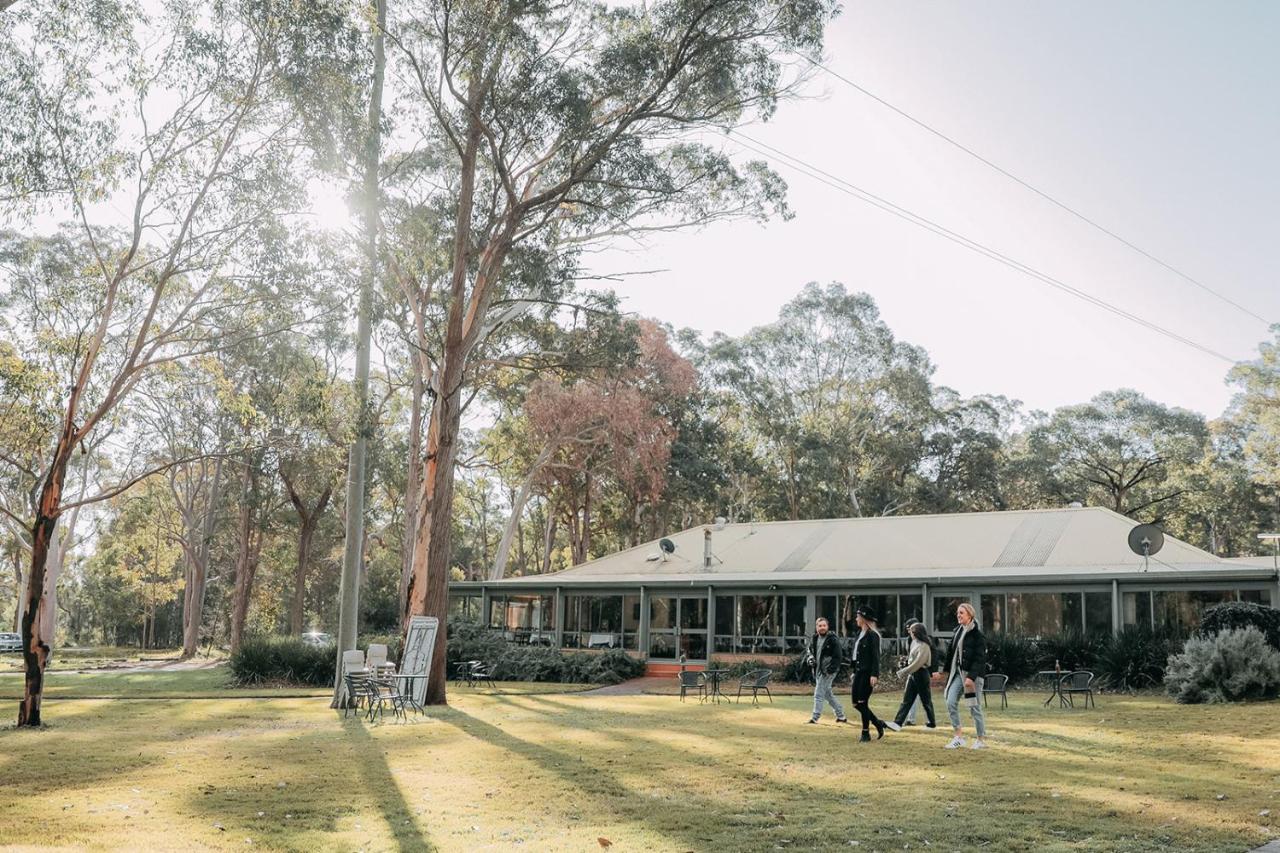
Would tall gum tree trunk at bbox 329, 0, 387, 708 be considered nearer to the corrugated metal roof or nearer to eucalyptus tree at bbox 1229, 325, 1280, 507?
the corrugated metal roof

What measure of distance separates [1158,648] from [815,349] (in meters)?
27.4

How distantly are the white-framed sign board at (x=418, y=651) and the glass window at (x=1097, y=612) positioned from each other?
46.2 ft

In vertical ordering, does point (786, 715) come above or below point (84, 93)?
below

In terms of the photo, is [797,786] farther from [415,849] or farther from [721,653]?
[721,653]

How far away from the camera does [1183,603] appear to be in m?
21.2

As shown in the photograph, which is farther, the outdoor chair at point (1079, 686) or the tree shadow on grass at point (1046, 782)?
the outdoor chair at point (1079, 686)

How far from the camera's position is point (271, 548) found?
50000mm

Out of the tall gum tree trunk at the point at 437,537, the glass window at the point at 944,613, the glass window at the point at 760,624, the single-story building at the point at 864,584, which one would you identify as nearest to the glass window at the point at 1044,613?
the single-story building at the point at 864,584

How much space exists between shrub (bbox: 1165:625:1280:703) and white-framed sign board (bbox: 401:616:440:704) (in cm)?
1208

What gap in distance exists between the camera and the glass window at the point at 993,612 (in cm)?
2312

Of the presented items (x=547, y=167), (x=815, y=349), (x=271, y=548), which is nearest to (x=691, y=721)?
(x=547, y=167)

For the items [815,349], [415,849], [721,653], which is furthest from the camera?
[815,349]

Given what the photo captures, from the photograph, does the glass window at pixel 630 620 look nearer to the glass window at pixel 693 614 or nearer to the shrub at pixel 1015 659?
the glass window at pixel 693 614

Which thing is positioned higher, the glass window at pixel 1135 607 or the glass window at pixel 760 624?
the glass window at pixel 1135 607
